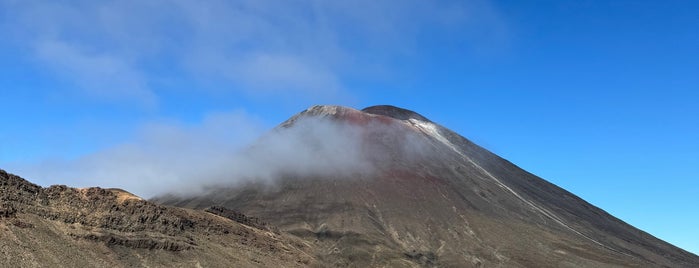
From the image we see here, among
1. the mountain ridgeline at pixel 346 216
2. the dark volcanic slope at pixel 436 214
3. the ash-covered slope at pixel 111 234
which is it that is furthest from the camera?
the dark volcanic slope at pixel 436 214

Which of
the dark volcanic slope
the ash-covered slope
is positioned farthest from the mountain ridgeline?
the dark volcanic slope

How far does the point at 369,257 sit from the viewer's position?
107m

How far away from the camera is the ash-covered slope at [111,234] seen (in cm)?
5969

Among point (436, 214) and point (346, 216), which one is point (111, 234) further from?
point (436, 214)

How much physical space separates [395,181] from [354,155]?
1885cm

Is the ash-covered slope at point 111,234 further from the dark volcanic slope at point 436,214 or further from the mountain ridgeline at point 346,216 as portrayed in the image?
the dark volcanic slope at point 436,214

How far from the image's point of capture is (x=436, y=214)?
435 feet

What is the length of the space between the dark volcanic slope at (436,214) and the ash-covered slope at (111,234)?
22.9 meters

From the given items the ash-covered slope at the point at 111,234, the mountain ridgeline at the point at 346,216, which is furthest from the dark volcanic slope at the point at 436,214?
the ash-covered slope at the point at 111,234

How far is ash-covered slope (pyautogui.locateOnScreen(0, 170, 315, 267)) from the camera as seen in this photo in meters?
59.7

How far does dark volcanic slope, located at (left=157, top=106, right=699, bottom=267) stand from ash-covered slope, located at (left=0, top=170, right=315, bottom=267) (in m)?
22.9

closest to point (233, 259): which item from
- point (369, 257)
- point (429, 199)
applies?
point (369, 257)

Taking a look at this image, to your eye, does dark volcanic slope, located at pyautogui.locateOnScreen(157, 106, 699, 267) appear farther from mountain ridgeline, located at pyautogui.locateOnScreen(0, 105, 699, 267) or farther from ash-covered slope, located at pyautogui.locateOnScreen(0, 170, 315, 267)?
ash-covered slope, located at pyautogui.locateOnScreen(0, 170, 315, 267)

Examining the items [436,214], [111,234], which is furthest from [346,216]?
[111,234]
